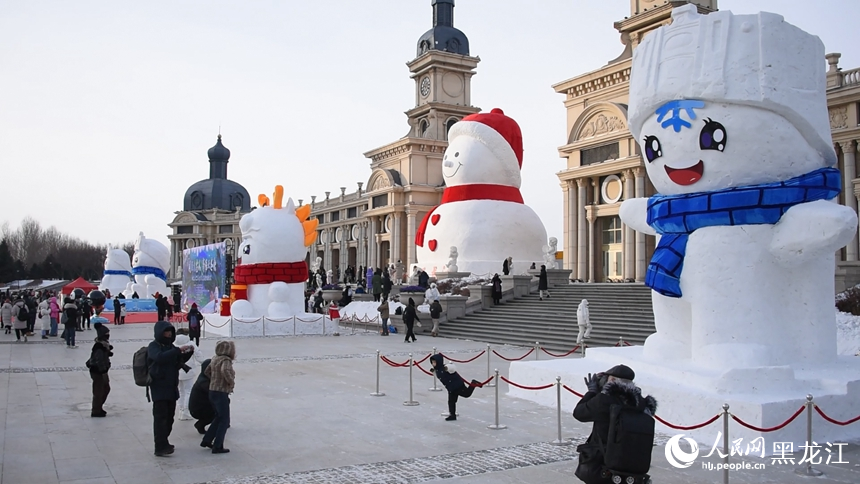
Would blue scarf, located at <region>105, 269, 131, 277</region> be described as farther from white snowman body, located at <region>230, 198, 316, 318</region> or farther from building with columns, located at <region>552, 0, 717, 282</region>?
building with columns, located at <region>552, 0, 717, 282</region>

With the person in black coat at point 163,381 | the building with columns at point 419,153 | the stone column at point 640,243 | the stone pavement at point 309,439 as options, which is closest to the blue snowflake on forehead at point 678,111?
the stone pavement at point 309,439

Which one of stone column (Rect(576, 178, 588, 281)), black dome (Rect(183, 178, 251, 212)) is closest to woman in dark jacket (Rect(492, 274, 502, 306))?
stone column (Rect(576, 178, 588, 281))

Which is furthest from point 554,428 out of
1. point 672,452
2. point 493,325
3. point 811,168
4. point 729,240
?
point 493,325

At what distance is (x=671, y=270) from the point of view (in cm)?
863

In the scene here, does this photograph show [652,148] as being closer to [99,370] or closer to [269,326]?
[99,370]

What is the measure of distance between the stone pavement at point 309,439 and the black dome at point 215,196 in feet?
236

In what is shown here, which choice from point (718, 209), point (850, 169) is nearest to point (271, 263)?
point (718, 209)

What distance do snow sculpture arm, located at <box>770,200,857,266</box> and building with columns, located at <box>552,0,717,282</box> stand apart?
2043 cm

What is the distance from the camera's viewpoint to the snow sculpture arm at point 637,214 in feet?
32.2

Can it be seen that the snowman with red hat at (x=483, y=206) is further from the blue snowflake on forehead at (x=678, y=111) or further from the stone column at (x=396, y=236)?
the stone column at (x=396, y=236)

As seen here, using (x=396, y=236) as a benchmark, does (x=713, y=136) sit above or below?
below

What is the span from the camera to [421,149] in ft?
164

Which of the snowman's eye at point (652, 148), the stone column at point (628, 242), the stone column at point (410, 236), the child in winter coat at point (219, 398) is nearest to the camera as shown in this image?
the child in winter coat at point (219, 398)

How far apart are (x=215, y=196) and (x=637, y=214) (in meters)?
78.1
